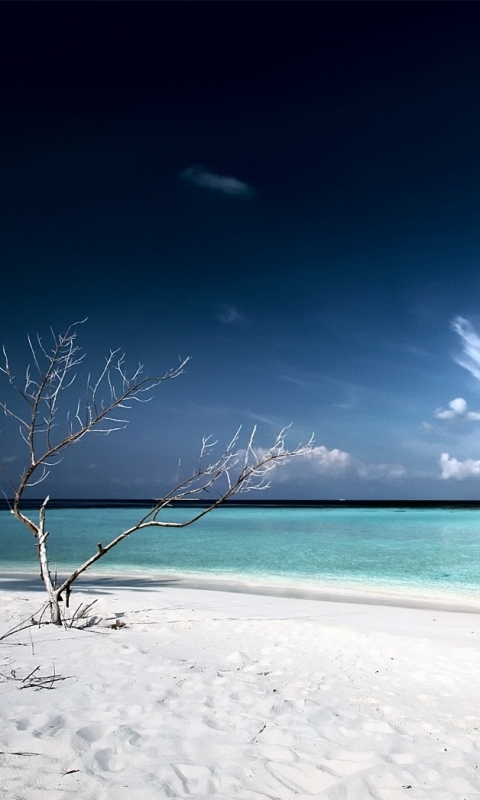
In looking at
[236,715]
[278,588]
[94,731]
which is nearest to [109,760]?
[94,731]

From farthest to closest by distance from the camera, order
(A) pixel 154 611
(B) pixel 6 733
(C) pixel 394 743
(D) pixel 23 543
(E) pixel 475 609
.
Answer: (D) pixel 23 543, (E) pixel 475 609, (A) pixel 154 611, (C) pixel 394 743, (B) pixel 6 733

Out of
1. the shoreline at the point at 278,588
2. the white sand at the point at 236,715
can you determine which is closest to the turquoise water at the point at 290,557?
the shoreline at the point at 278,588

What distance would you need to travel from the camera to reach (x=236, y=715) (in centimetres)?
362

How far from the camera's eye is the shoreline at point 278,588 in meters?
11.0

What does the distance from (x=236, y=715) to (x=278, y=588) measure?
9452 mm

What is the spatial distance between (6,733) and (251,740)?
5.03 feet

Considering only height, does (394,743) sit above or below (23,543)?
above

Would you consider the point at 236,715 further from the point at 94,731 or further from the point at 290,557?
the point at 290,557

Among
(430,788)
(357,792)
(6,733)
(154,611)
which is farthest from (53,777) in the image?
(154,611)

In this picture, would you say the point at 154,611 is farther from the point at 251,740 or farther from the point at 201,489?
the point at 251,740

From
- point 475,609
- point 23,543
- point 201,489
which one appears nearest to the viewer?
point 201,489

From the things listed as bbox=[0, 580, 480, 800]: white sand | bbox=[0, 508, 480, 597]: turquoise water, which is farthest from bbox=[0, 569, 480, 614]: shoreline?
bbox=[0, 580, 480, 800]: white sand

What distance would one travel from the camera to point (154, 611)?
8195mm

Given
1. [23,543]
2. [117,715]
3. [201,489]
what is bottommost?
[23,543]
